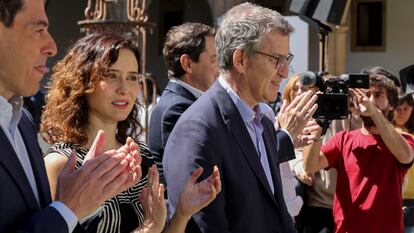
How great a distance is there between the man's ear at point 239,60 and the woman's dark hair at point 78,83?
0.40 meters

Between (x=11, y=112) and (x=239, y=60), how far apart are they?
4.01ft

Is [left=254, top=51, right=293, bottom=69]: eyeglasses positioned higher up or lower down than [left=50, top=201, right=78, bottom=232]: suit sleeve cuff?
A: higher up

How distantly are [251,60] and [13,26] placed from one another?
1.27 m

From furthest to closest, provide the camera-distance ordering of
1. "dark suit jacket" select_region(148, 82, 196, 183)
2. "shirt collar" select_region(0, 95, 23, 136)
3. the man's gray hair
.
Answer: "dark suit jacket" select_region(148, 82, 196, 183)
the man's gray hair
"shirt collar" select_region(0, 95, 23, 136)

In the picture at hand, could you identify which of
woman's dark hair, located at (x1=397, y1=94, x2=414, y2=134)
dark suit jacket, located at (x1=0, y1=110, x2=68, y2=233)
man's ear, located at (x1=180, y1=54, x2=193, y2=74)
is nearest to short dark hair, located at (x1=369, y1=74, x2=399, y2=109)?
woman's dark hair, located at (x1=397, y1=94, x2=414, y2=134)

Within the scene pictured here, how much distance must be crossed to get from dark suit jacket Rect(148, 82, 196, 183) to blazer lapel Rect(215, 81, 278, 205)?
78cm

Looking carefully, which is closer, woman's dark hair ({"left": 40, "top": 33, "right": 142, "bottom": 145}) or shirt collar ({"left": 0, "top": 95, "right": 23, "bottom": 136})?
shirt collar ({"left": 0, "top": 95, "right": 23, "bottom": 136})

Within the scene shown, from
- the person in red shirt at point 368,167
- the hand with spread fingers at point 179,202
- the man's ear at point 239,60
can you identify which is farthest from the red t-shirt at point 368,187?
the hand with spread fingers at point 179,202

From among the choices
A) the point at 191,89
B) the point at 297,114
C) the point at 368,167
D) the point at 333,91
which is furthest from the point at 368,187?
the point at 191,89

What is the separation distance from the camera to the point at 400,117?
18.2ft

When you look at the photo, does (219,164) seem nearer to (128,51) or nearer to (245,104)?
(245,104)

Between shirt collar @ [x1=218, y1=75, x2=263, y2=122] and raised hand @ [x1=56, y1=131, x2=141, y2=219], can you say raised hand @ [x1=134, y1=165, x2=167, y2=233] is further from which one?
shirt collar @ [x1=218, y1=75, x2=263, y2=122]

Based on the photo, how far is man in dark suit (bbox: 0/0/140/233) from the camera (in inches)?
67.2

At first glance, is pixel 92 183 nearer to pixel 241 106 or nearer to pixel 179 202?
pixel 179 202
